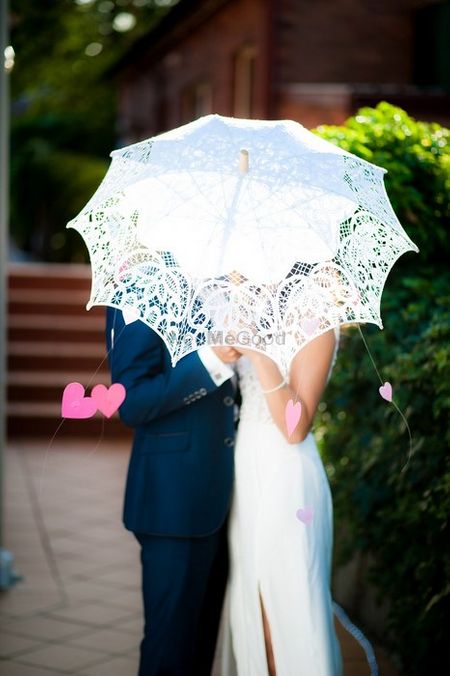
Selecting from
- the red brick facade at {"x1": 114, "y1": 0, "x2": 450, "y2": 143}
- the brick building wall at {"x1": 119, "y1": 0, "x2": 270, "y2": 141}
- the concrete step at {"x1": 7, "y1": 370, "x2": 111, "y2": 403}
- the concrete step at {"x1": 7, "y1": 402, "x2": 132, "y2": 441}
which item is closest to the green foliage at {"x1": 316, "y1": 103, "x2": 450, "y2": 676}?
the concrete step at {"x1": 7, "y1": 402, "x2": 132, "y2": 441}

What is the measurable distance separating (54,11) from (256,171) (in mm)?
14882

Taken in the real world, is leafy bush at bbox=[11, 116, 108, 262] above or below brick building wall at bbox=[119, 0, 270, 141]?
below

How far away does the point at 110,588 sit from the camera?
5578mm

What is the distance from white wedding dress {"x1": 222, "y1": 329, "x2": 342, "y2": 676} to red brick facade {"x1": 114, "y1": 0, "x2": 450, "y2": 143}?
26.1 feet

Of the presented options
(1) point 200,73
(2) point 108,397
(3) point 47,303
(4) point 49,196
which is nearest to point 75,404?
(2) point 108,397

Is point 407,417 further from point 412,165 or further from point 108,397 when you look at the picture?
point 108,397

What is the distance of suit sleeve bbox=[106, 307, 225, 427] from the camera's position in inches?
120

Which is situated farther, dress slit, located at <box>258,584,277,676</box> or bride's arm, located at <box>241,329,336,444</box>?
dress slit, located at <box>258,584,277,676</box>

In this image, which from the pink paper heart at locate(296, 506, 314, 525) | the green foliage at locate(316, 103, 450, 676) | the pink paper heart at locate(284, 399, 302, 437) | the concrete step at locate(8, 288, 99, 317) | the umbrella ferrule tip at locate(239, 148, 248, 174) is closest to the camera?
Result: the umbrella ferrule tip at locate(239, 148, 248, 174)

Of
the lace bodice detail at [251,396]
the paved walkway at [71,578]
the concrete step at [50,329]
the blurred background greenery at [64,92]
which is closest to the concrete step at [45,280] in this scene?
the concrete step at [50,329]

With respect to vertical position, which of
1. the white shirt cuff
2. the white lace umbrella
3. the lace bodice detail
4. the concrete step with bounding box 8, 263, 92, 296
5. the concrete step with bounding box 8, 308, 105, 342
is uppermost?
the white lace umbrella

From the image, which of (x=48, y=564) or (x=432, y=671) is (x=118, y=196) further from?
(x=48, y=564)

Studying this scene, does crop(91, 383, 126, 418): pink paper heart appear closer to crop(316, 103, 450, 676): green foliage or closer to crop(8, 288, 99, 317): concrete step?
crop(316, 103, 450, 676): green foliage

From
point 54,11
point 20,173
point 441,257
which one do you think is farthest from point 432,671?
point 20,173
